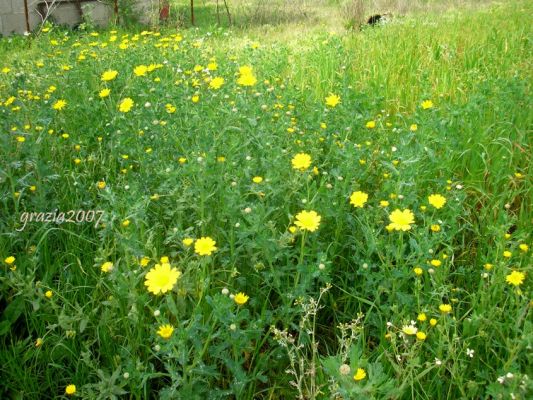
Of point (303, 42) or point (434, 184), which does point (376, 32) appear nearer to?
point (303, 42)

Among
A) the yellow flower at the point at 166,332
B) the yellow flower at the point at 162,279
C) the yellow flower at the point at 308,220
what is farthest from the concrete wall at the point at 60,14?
the yellow flower at the point at 166,332

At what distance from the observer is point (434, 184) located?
2.60 meters

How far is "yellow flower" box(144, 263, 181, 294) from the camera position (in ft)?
5.20

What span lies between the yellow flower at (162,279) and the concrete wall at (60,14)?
22.0 ft

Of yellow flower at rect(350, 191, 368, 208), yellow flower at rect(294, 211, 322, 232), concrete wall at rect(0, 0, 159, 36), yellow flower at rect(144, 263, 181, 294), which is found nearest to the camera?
yellow flower at rect(144, 263, 181, 294)

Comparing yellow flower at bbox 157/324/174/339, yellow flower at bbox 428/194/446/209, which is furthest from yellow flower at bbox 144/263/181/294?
yellow flower at bbox 428/194/446/209

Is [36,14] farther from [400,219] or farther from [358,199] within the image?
[400,219]

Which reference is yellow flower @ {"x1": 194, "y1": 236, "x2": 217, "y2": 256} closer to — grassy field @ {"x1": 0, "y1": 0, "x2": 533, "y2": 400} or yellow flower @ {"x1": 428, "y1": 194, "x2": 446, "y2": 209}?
grassy field @ {"x1": 0, "y1": 0, "x2": 533, "y2": 400}

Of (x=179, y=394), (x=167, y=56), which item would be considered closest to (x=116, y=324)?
(x=179, y=394)

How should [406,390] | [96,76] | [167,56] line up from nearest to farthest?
[406,390]
[96,76]
[167,56]

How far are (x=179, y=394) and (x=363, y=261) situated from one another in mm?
783

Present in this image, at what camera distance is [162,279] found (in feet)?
5.28

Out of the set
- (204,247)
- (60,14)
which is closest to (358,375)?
(204,247)

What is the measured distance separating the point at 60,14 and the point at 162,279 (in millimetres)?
8236
